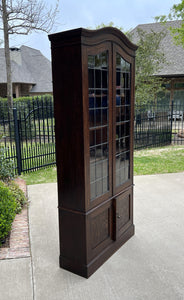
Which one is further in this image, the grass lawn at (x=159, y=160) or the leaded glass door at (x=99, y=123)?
the grass lawn at (x=159, y=160)

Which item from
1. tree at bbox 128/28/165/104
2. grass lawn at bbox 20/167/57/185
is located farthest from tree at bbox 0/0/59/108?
grass lawn at bbox 20/167/57/185

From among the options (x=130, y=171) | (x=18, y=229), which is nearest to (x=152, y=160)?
(x=130, y=171)

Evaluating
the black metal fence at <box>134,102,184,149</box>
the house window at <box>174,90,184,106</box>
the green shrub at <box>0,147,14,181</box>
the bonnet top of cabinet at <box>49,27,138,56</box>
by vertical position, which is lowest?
the green shrub at <box>0,147,14,181</box>

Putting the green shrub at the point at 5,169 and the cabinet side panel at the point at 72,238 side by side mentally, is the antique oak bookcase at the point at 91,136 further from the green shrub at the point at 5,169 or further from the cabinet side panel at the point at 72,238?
the green shrub at the point at 5,169

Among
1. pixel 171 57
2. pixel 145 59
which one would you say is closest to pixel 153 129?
pixel 145 59

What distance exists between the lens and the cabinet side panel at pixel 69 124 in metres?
2.29

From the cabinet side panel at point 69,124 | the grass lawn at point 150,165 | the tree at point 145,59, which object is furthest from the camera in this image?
the tree at point 145,59

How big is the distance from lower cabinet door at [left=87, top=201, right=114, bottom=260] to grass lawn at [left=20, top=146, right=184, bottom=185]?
10.8 feet

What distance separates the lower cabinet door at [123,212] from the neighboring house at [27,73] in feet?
67.4

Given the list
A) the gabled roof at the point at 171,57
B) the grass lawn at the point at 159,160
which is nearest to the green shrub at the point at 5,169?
the grass lawn at the point at 159,160

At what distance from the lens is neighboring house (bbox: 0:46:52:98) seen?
22.8 m

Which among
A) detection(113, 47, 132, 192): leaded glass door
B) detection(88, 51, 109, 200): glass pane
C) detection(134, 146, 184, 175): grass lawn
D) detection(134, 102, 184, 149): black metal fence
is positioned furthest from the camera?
detection(134, 102, 184, 149): black metal fence

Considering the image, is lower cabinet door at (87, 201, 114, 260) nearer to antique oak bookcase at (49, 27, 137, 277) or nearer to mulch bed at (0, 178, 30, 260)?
antique oak bookcase at (49, 27, 137, 277)

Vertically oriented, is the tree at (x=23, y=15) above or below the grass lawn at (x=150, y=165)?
above
